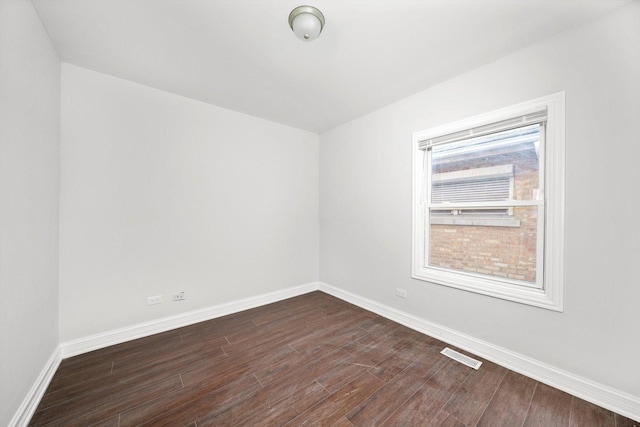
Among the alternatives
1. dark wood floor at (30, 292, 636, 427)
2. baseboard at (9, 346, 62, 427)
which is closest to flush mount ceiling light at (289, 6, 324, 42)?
dark wood floor at (30, 292, 636, 427)

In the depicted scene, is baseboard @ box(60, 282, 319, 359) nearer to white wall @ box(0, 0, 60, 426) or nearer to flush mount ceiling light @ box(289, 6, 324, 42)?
white wall @ box(0, 0, 60, 426)

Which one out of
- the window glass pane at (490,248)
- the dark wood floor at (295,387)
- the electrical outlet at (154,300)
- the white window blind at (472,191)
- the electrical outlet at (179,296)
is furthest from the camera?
the electrical outlet at (179,296)

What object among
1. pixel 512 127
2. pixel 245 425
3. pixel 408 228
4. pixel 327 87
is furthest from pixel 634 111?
pixel 245 425

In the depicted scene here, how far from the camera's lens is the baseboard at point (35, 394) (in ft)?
4.60

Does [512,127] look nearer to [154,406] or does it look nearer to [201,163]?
[201,163]

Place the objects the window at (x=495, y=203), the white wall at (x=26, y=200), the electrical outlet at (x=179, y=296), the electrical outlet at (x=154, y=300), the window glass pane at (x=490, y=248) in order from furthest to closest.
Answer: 1. the electrical outlet at (x=179, y=296)
2. the electrical outlet at (x=154, y=300)
3. the window glass pane at (x=490, y=248)
4. the window at (x=495, y=203)
5. the white wall at (x=26, y=200)

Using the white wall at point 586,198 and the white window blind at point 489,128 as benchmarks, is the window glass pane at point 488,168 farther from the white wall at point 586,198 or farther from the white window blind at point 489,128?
the white wall at point 586,198

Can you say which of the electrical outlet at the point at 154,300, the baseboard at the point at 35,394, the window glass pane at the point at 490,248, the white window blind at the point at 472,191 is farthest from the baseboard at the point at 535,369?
the baseboard at the point at 35,394

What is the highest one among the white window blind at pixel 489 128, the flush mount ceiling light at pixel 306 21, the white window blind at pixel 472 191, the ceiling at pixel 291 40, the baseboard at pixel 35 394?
the ceiling at pixel 291 40

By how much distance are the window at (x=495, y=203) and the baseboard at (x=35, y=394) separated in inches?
126

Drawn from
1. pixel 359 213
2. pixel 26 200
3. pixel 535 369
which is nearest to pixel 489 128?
pixel 359 213

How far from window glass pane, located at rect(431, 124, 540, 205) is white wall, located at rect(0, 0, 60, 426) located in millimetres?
3388

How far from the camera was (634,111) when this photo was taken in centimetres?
151

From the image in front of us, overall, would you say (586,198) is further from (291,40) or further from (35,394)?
(35,394)
